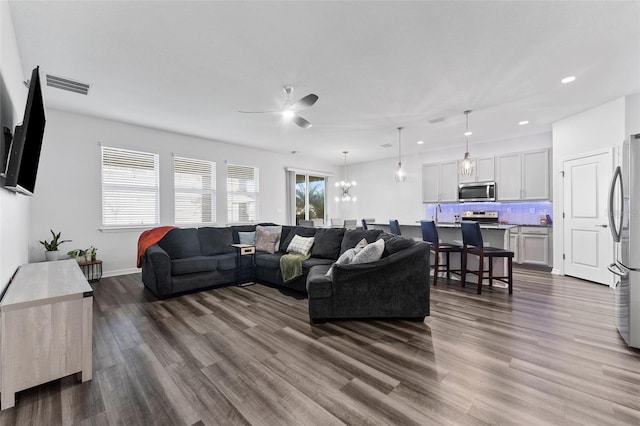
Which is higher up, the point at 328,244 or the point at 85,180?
the point at 85,180

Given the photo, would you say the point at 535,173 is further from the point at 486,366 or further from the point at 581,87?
the point at 486,366

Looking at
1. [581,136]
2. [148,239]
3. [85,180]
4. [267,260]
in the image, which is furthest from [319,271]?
[581,136]

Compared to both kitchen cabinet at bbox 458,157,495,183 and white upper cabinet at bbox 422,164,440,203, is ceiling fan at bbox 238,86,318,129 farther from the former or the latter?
white upper cabinet at bbox 422,164,440,203

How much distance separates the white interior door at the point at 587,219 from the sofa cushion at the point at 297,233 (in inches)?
182

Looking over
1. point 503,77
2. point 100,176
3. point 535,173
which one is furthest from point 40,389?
point 535,173

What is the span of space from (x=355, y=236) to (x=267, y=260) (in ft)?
5.00

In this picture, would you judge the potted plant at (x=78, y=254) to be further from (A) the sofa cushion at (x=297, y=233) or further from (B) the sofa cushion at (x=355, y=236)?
(B) the sofa cushion at (x=355, y=236)

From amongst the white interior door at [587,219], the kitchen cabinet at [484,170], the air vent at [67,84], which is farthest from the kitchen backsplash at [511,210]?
the air vent at [67,84]

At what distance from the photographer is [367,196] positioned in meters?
9.34

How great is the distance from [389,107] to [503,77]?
155cm

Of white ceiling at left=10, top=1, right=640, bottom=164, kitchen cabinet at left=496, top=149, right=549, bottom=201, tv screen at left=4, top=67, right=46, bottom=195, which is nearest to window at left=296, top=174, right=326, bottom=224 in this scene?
white ceiling at left=10, top=1, right=640, bottom=164

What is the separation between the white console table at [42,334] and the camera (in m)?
1.71

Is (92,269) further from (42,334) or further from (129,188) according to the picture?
(42,334)

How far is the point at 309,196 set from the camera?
9039 millimetres
